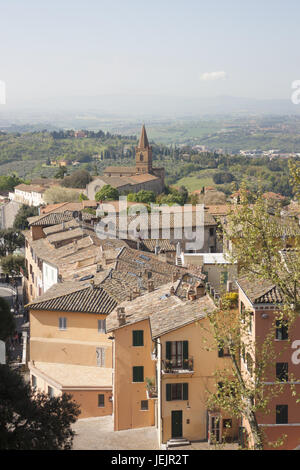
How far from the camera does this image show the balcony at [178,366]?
1784 cm

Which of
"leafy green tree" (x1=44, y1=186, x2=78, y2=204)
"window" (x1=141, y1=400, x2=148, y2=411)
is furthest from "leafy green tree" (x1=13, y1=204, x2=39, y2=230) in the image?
"window" (x1=141, y1=400, x2=148, y2=411)

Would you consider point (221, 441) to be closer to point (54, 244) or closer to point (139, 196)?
point (54, 244)

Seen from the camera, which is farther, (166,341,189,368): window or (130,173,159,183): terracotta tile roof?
(130,173,159,183): terracotta tile roof

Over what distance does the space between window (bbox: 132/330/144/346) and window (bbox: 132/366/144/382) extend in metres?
0.72

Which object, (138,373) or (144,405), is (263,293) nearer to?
(138,373)

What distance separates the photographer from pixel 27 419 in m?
11.7

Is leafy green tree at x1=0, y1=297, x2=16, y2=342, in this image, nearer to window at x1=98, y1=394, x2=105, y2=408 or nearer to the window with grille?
the window with grille

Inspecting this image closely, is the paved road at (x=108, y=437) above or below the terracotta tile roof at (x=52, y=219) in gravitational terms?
below

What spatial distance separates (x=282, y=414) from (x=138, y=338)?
16.9ft

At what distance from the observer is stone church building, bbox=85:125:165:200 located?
298 ft

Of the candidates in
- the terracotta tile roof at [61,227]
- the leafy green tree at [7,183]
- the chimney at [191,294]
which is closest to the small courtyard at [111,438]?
the chimney at [191,294]

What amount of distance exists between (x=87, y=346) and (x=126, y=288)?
Result: 2.73 meters

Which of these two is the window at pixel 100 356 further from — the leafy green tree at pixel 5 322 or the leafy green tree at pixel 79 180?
the leafy green tree at pixel 79 180

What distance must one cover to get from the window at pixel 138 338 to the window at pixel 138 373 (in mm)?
722
